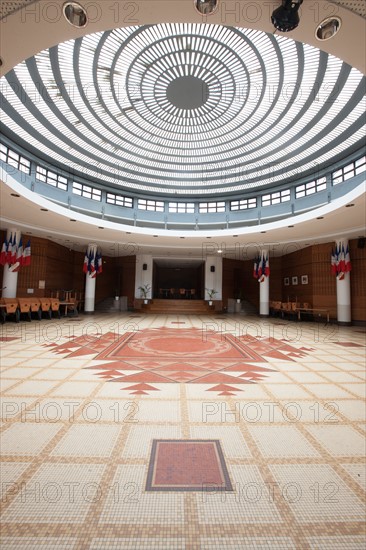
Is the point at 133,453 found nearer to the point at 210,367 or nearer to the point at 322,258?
the point at 210,367

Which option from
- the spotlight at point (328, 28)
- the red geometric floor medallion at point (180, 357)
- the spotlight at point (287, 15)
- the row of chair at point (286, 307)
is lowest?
the red geometric floor medallion at point (180, 357)

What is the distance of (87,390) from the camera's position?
357 centimetres

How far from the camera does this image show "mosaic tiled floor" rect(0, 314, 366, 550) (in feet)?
4.81

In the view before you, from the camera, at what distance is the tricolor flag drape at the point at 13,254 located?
36.0 feet

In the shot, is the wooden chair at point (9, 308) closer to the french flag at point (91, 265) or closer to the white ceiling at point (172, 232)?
the white ceiling at point (172, 232)

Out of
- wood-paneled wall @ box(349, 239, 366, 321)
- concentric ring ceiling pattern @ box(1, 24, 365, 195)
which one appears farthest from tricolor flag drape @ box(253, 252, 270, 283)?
concentric ring ceiling pattern @ box(1, 24, 365, 195)

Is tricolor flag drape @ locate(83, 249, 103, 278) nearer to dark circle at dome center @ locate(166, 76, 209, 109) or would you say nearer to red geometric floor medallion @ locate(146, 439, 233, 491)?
dark circle at dome center @ locate(166, 76, 209, 109)

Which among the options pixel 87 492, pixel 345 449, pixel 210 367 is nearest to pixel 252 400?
pixel 345 449

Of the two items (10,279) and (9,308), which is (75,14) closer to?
(9,308)

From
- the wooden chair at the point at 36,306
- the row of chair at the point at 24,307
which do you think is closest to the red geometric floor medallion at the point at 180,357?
the row of chair at the point at 24,307

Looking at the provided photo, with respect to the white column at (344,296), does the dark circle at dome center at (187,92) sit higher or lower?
higher

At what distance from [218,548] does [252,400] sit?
2.07 meters

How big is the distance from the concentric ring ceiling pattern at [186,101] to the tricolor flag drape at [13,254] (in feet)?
14.5

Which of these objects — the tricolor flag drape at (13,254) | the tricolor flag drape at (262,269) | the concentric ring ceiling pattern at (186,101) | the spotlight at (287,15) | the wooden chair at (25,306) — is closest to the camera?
the spotlight at (287,15)
